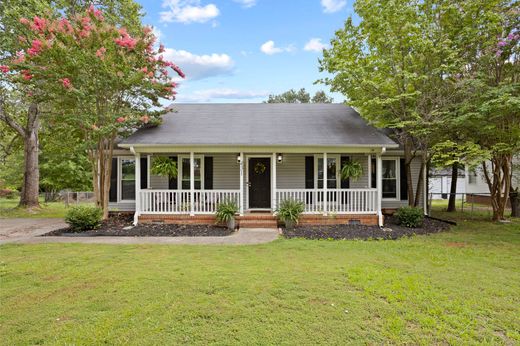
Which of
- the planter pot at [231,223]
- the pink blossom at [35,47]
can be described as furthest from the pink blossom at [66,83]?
the planter pot at [231,223]

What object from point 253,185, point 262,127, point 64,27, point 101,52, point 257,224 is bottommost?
point 257,224

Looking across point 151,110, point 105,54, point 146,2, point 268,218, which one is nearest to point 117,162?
point 151,110

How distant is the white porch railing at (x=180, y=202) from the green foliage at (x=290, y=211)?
5.16 ft

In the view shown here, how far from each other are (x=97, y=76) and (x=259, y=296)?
27.8 feet

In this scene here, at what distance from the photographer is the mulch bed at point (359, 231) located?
7746 mm

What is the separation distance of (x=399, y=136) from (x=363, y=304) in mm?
8493

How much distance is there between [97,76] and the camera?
8688 millimetres

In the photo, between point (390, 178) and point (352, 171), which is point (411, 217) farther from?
point (390, 178)

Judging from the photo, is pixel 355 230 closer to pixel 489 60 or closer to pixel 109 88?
pixel 489 60

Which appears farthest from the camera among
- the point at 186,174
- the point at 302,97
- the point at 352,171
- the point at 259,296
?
the point at 302,97

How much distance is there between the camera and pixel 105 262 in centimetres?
540

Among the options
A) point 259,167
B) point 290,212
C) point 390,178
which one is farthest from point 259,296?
point 390,178

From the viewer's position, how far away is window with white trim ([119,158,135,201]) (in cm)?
1109

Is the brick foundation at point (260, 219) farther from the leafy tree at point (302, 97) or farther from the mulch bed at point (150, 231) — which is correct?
the leafy tree at point (302, 97)
